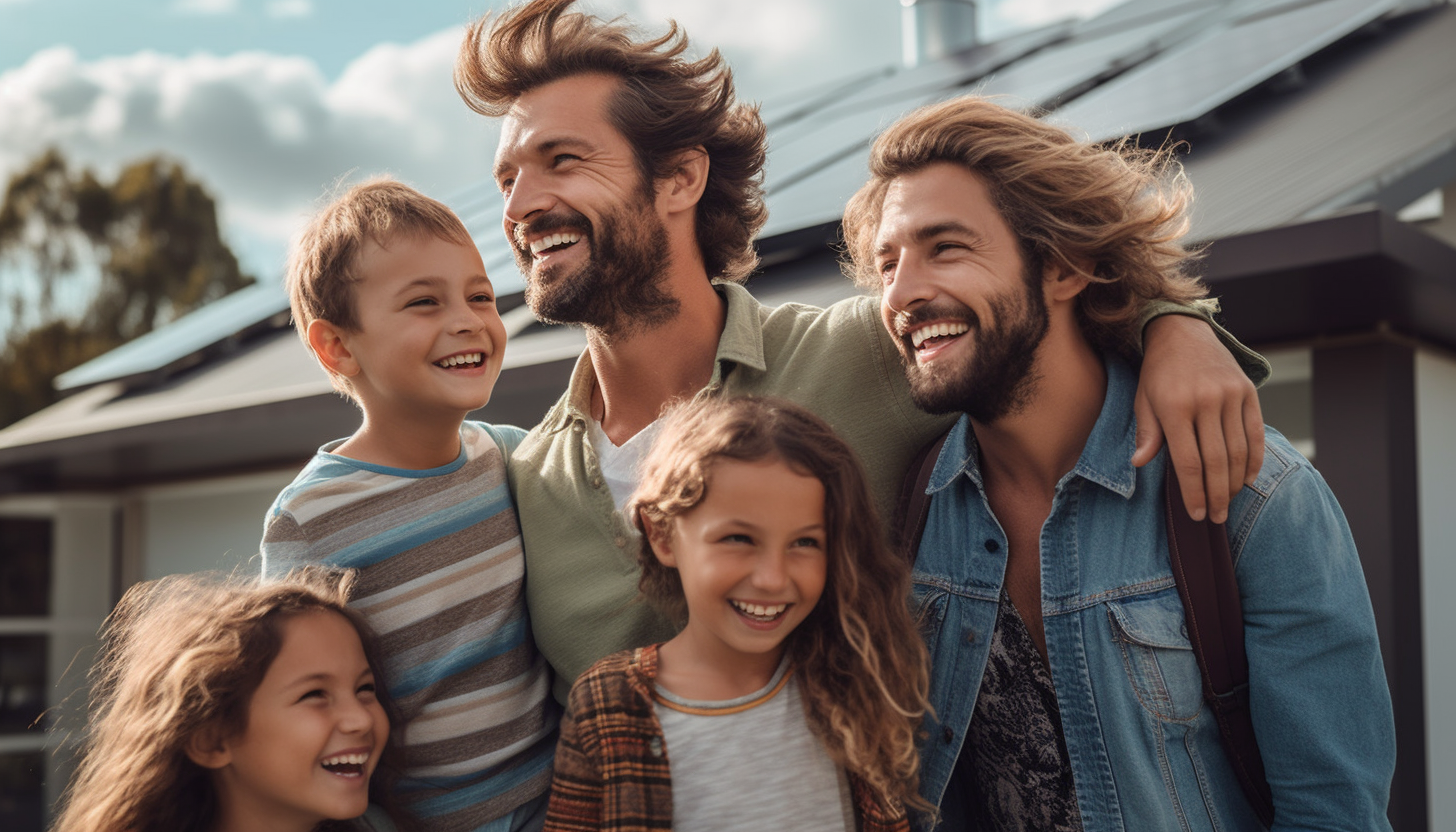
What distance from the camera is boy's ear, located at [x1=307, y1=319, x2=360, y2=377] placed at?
A: 2682 mm

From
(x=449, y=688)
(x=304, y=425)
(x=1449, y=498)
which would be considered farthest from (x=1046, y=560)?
(x=304, y=425)

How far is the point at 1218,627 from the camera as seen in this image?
2186mm

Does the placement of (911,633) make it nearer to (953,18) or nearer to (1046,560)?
(1046,560)

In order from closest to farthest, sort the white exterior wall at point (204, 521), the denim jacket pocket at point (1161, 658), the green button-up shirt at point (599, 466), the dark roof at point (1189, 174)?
the denim jacket pocket at point (1161, 658) → the green button-up shirt at point (599, 466) → the dark roof at point (1189, 174) → the white exterior wall at point (204, 521)

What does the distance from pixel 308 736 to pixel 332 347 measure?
854 mm

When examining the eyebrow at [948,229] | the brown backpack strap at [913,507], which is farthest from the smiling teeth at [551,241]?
the brown backpack strap at [913,507]

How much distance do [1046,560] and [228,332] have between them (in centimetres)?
800

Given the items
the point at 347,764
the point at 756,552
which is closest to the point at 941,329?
the point at 756,552

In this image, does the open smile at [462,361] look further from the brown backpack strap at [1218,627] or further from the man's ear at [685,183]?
the brown backpack strap at [1218,627]

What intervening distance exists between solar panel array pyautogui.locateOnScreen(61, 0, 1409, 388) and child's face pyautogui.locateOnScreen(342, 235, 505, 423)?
7.51ft

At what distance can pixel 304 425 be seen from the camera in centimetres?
650

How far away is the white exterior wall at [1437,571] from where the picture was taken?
462 centimetres

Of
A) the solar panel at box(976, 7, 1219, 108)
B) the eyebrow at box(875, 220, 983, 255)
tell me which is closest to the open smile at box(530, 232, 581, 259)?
the eyebrow at box(875, 220, 983, 255)

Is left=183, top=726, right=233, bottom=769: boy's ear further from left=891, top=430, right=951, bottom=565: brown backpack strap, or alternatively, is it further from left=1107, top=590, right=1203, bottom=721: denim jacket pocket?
left=1107, top=590, right=1203, bottom=721: denim jacket pocket
